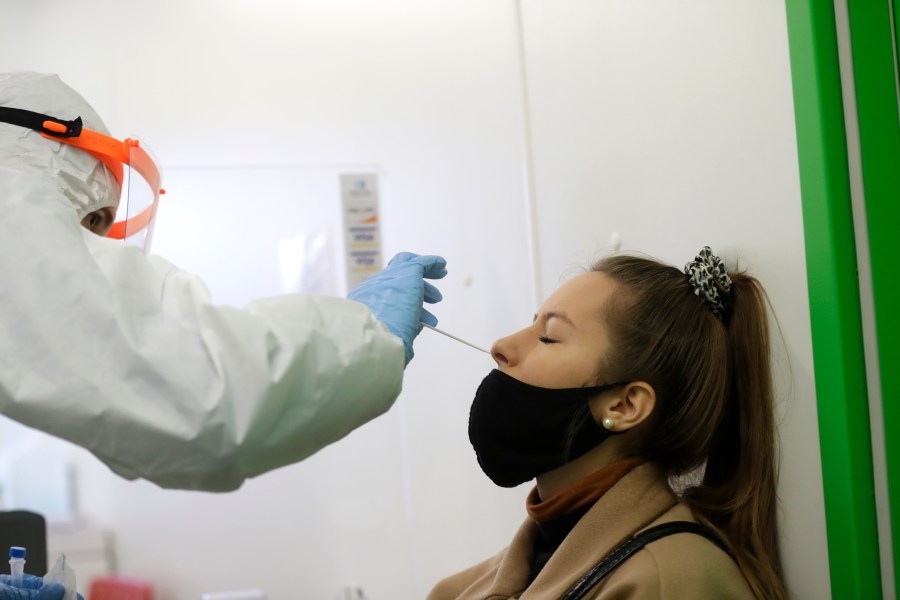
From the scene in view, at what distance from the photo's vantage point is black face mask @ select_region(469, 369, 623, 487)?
1.34m

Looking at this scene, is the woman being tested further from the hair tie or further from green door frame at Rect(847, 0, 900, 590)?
green door frame at Rect(847, 0, 900, 590)

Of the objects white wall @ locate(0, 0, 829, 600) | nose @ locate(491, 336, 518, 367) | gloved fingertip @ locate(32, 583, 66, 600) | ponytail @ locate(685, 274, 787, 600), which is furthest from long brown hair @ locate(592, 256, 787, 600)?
gloved fingertip @ locate(32, 583, 66, 600)

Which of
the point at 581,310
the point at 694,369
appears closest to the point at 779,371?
the point at 694,369

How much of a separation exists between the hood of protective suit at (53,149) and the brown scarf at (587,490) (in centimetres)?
82

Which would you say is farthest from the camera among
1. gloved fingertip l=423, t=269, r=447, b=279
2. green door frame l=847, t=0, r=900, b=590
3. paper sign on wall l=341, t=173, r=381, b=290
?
paper sign on wall l=341, t=173, r=381, b=290

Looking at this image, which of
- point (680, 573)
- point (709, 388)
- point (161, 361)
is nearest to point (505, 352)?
point (709, 388)

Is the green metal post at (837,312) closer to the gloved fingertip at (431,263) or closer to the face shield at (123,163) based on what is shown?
the gloved fingertip at (431,263)

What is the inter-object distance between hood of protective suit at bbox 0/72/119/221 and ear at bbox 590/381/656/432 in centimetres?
80

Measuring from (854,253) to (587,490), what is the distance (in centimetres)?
50

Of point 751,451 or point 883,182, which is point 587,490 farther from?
point 883,182

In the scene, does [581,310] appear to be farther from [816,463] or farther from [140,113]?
[140,113]

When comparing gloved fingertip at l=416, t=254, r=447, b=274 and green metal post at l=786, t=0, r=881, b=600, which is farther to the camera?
gloved fingertip at l=416, t=254, r=447, b=274

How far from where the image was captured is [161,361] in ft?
3.43

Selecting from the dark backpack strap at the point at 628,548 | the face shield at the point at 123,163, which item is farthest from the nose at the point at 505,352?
the face shield at the point at 123,163
